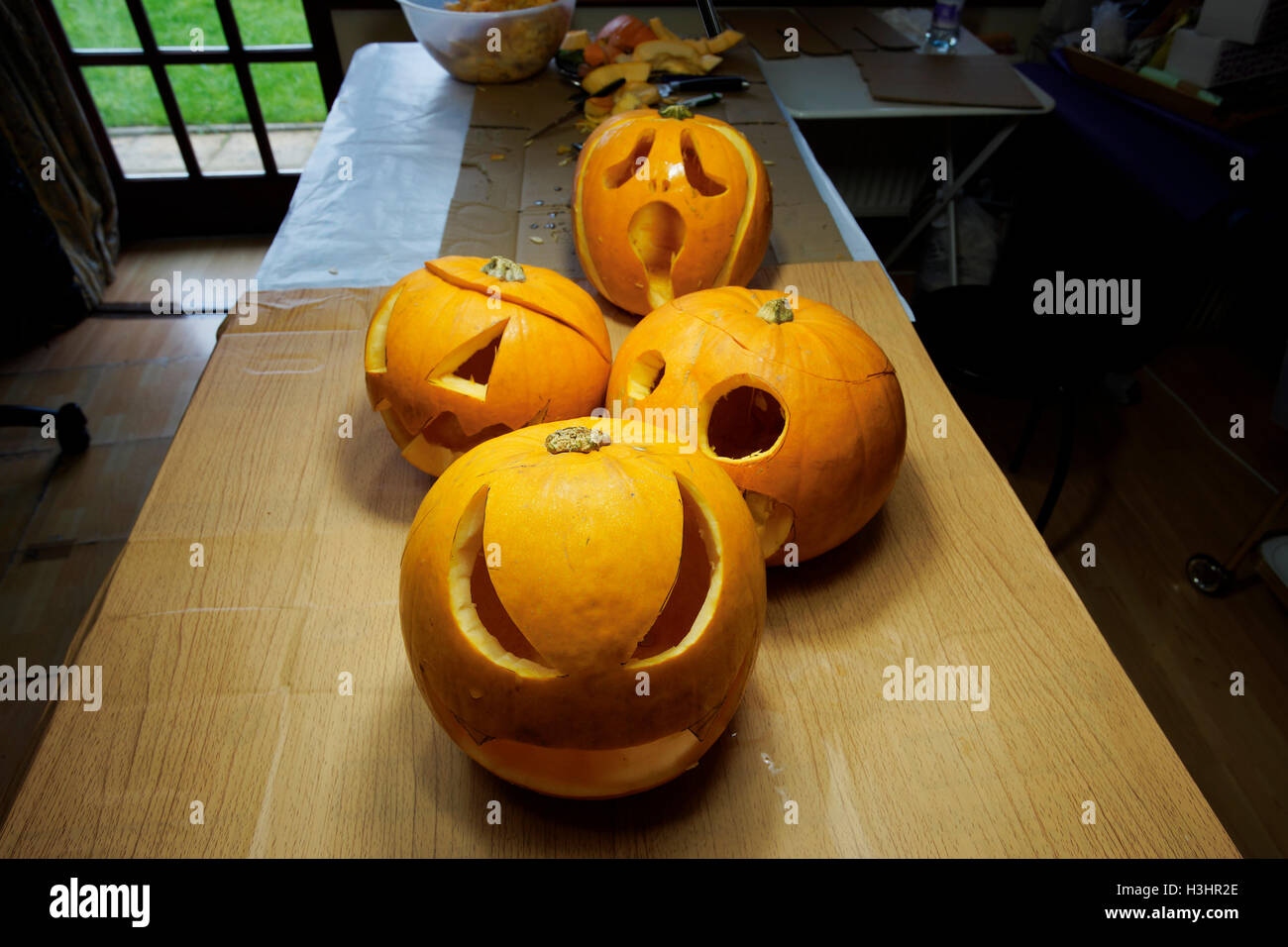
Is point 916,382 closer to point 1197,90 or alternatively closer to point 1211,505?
point 1211,505

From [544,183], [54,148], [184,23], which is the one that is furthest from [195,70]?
[544,183]

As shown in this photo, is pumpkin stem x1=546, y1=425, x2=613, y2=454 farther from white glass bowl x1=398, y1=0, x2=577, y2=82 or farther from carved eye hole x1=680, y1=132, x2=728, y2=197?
white glass bowl x1=398, y1=0, x2=577, y2=82

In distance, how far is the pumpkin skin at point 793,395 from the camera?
89 centimetres

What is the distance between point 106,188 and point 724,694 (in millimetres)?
3331

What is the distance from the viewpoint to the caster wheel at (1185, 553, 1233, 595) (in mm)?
1940

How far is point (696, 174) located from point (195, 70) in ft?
8.48

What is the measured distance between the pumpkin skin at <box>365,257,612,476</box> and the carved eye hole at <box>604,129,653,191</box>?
31cm

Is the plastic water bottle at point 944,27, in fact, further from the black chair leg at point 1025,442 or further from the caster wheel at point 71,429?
the caster wheel at point 71,429

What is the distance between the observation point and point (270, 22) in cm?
287

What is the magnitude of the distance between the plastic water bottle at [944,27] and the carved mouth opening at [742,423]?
221cm

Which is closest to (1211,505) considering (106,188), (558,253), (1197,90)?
(1197,90)

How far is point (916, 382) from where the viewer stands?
1.30 meters

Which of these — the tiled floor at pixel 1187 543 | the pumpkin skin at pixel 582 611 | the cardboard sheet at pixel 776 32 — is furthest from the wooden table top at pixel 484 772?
the cardboard sheet at pixel 776 32

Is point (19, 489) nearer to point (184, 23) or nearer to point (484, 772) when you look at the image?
point (184, 23)
